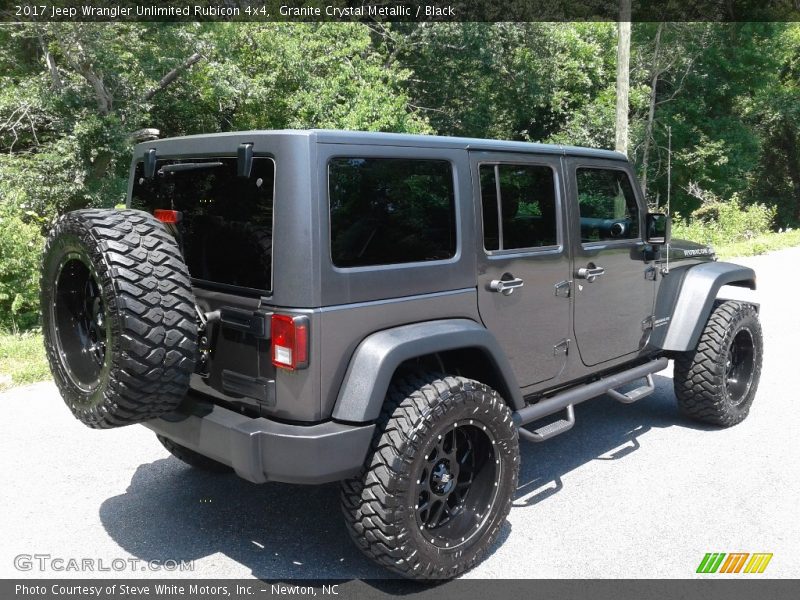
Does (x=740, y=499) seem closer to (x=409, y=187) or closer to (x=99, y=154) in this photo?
(x=409, y=187)

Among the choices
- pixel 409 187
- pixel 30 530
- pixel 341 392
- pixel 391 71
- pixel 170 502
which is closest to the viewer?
pixel 341 392

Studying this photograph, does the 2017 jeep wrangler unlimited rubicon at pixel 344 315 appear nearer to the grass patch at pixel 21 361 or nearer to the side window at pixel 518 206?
the side window at pixel 518 206

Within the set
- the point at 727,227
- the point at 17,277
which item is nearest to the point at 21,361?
the point at 17,277

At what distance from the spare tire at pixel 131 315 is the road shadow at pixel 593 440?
6.98 feet

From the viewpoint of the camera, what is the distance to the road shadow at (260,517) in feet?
11.1

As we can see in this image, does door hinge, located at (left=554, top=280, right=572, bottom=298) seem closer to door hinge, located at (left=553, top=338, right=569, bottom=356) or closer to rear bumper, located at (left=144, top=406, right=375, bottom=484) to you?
door hinge, located at (left=553, top=338, right=569, bottom=356)

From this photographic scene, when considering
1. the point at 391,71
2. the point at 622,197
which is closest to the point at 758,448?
the point at 622,197

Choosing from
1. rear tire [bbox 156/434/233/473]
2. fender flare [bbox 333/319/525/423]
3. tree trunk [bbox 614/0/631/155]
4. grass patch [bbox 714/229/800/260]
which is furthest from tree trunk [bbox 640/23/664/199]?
fender flare [bbox 333/319/525/423]

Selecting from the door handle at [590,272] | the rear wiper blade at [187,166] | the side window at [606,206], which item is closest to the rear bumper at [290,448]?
the rear wiper blade at [187,166]

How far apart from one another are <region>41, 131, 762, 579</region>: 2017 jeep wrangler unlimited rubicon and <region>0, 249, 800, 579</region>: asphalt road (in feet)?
1.58

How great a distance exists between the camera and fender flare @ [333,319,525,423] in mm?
2896

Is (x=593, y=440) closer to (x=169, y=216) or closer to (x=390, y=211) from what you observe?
(x=390, y=211)

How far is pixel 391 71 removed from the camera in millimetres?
19078

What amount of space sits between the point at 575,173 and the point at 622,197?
61cm
